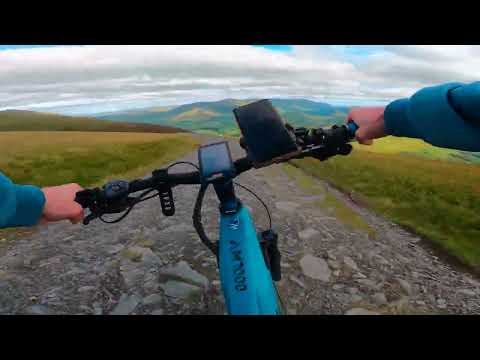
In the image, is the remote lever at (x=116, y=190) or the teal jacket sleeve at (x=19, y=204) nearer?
the teal jacket sleeve at (x=19, y=204)

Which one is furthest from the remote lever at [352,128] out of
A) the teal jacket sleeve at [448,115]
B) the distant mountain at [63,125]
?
the distant mountain at [63,125]

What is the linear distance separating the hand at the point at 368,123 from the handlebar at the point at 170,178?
3.6 inches

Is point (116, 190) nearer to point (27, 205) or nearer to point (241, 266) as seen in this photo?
point (27, 205)

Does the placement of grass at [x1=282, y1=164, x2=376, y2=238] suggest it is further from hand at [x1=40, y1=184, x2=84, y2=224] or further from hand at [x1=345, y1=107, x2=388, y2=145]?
hand at [x1=40, y1=184, x2=84, y2=224]

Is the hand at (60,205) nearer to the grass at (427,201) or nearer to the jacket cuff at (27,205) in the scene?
the jacket cuff at (27,205)

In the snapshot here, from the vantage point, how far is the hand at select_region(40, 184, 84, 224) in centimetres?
211

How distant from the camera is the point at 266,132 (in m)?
2.04

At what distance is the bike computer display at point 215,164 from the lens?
7.39ft

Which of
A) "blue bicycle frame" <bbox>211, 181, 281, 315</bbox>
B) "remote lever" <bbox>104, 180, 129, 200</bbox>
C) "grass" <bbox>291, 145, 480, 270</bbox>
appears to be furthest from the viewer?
"grass" <bbox>291, 145, 480, 270</bbox>

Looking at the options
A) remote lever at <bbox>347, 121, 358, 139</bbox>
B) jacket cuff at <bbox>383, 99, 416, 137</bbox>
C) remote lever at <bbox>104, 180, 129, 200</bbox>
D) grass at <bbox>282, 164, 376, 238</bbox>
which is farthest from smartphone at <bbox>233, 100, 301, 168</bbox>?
grass at <bbox>282, 164, 376, 238</bbox>

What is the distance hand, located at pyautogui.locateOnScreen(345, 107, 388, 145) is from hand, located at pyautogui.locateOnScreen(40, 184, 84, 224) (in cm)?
204

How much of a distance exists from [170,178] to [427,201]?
916 cm

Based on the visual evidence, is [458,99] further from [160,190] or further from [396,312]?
[396,312]

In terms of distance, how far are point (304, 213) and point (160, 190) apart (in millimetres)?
5358
